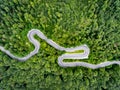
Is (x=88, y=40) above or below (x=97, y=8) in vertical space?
below

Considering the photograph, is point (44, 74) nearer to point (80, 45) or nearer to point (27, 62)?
point (27, 62)

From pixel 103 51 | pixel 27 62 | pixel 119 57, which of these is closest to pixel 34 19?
pixel 27 62

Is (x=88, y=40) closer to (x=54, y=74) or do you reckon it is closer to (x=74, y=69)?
(x=74, y=69)

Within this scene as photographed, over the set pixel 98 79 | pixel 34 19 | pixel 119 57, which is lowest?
pixel 98 79

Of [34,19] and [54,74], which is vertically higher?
[34,19]

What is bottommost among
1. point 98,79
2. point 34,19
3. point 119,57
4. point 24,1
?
point 98,79

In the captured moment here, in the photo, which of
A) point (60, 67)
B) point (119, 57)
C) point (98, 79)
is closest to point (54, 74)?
point (60, 67)
